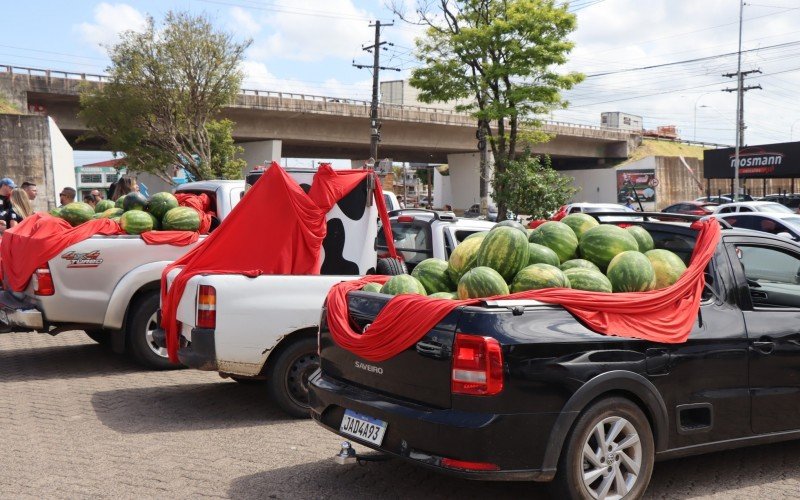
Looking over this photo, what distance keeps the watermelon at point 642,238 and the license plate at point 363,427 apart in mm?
2228

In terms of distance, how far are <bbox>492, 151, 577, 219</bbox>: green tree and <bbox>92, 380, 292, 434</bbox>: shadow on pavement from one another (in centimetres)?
2553

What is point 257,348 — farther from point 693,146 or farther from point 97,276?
point 693,146

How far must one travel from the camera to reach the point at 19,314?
8.66 metres

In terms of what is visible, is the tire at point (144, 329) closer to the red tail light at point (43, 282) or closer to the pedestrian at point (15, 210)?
the red tail light at point (43, 282)

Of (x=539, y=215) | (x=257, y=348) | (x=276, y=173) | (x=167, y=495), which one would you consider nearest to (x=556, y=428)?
(x=167, y=495)

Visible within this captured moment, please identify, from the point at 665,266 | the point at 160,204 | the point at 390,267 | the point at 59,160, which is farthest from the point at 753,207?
the point at 59,160

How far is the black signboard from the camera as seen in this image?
1759 inches

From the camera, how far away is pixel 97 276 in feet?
28.9

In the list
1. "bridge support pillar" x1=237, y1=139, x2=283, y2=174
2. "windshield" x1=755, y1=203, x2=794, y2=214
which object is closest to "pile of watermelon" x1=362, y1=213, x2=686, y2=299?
"windshield" x1=755, y1=203, x2=794, y2=214

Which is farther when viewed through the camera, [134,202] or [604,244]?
[134,202]

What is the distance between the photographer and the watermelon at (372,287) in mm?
5270

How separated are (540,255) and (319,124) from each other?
45.4 metres

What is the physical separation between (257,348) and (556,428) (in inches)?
129

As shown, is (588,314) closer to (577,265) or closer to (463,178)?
(577,265)
